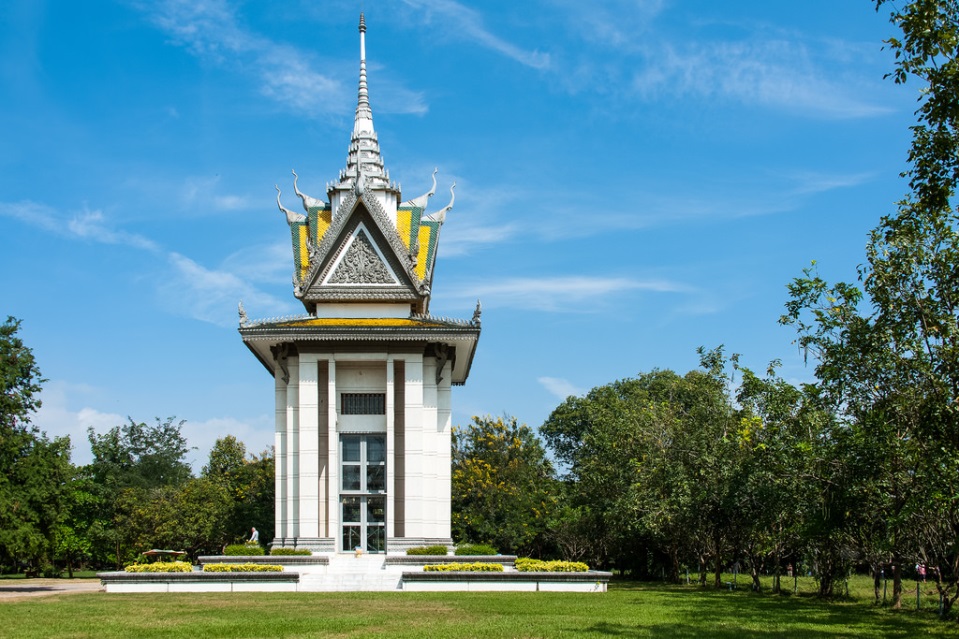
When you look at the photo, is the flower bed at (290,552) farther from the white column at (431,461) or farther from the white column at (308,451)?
the white column at (431,461)

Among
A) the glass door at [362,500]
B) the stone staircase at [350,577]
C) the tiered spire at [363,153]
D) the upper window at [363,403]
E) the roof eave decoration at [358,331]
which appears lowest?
the stone staircase at [350,577]

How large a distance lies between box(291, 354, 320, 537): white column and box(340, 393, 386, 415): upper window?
137cm

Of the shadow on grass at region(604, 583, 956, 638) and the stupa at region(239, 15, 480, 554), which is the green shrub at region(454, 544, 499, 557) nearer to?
the stupa at region(239, 15, 480, 554)

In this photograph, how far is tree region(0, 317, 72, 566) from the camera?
3111cm

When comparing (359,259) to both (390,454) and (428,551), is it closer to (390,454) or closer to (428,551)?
(390,454)

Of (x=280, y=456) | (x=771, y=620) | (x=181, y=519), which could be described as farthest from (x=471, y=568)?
(x=181, y=519)

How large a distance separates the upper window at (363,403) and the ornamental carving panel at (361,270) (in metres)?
4.33

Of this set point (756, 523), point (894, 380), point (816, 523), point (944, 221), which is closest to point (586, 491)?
point (756, 523)

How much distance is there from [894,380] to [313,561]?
19.1 meters

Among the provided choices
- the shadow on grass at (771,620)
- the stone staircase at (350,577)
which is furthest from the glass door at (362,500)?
the shadow on grass at (771,620)

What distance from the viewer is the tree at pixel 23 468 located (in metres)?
31.1

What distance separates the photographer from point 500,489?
52.0 m

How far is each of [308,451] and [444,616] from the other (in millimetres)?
18147

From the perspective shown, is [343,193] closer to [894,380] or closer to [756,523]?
[756,523]
